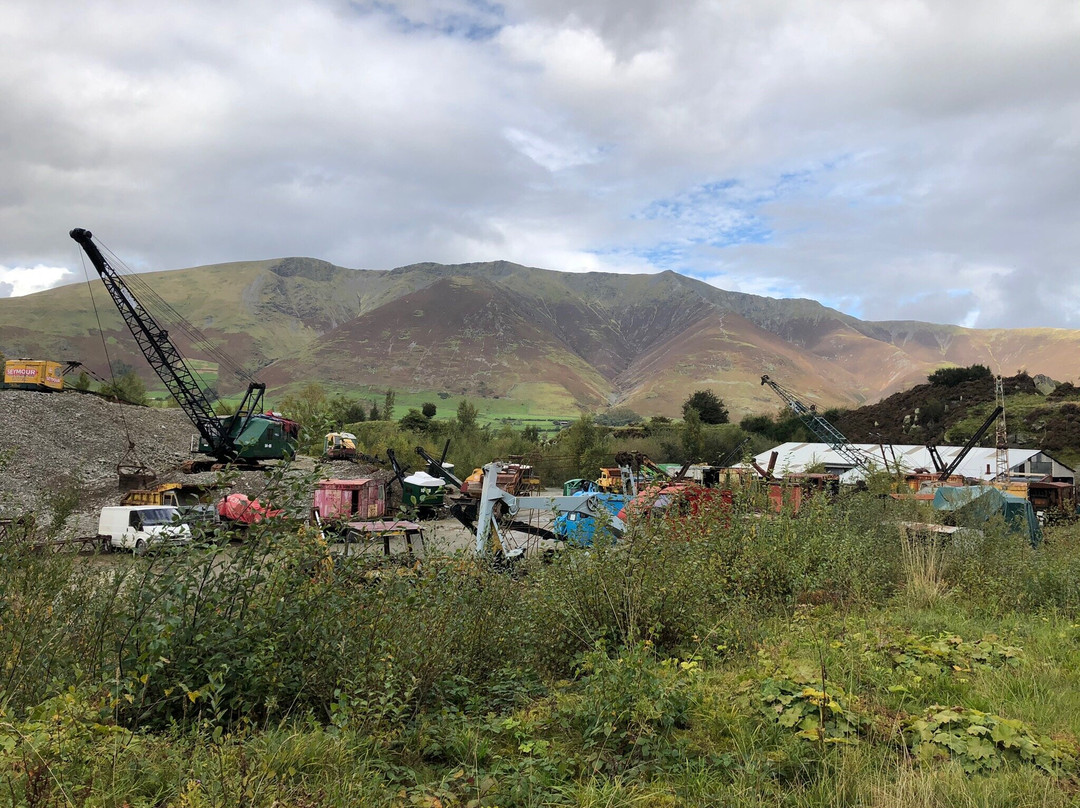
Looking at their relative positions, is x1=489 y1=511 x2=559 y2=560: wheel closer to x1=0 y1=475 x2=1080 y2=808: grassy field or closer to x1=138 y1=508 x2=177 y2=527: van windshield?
x1=0 y1=475 x2=1080 y2=808: grassy field

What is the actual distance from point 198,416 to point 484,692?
140ft

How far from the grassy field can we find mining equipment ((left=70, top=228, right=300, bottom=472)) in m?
33.8

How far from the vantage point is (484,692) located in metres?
4.94

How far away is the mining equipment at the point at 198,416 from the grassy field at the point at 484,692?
33783mm

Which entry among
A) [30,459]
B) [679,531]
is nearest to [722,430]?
[30,459]

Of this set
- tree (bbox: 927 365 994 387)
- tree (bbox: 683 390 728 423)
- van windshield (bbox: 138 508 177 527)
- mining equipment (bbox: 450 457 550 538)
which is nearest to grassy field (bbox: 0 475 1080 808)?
mining equipment (bbox: 450 457 550 538)

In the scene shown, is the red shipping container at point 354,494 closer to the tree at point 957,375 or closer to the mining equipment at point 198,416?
the mining equipment at point 198,416

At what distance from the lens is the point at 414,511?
5258 mm

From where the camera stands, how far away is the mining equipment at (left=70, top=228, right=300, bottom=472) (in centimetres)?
3734

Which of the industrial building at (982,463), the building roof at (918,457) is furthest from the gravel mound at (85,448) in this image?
the industrial building at (982,463)

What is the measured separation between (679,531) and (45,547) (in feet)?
20.8

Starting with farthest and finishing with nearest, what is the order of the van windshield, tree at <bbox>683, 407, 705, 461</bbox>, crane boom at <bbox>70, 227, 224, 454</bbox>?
tree at <bbox>683, 407, 705, 461</bbox> < crane boom at <bbox>70, 227, 224, 454</bbox> < the van windshield

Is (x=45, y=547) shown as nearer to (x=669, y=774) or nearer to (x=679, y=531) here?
(x=669, y=774)

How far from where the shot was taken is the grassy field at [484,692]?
3115 millimetres
